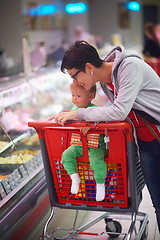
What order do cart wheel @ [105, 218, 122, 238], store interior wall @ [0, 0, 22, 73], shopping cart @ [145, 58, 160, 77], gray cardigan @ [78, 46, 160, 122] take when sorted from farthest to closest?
1. shopping cart @ [145, 58, 160, 77]
2. store interior wall @ [0, 0, 22, 73]
3. cart wheel @ [105, 218, 122, 238]
4. gray cardigan @ [78, 46, 160, 122]

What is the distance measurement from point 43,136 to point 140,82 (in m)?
0.83

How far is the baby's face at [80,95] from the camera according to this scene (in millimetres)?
3104

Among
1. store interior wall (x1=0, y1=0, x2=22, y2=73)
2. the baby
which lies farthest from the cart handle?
store interior wall (x1=0, y1=0, x2=22, y2=73)

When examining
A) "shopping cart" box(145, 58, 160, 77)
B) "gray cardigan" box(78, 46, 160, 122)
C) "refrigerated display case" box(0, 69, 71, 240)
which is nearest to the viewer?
"gray cardigan" box(78, 46, 160, 122)

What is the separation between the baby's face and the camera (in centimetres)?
310

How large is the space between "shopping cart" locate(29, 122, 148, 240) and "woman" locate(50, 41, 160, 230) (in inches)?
3.4

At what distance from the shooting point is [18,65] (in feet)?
21.2

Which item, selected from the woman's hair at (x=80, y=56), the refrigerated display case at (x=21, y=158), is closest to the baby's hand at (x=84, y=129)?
the woman's hair at (x=80, y=56)

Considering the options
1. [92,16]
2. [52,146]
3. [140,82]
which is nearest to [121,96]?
[140,82]

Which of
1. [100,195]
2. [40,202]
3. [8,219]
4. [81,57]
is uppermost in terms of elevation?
[81,57]

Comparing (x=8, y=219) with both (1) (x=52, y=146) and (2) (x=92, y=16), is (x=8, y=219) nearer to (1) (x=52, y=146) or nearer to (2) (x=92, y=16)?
(1) (x=52, y=146)

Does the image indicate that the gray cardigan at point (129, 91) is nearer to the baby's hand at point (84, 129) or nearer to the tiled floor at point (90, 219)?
the baby's hand at point (84, 129)

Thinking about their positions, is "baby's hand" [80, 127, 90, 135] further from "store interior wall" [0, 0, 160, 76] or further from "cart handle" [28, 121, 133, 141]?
A: "store interior wall" [0, 0, 160, 76]

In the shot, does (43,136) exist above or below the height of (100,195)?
above
